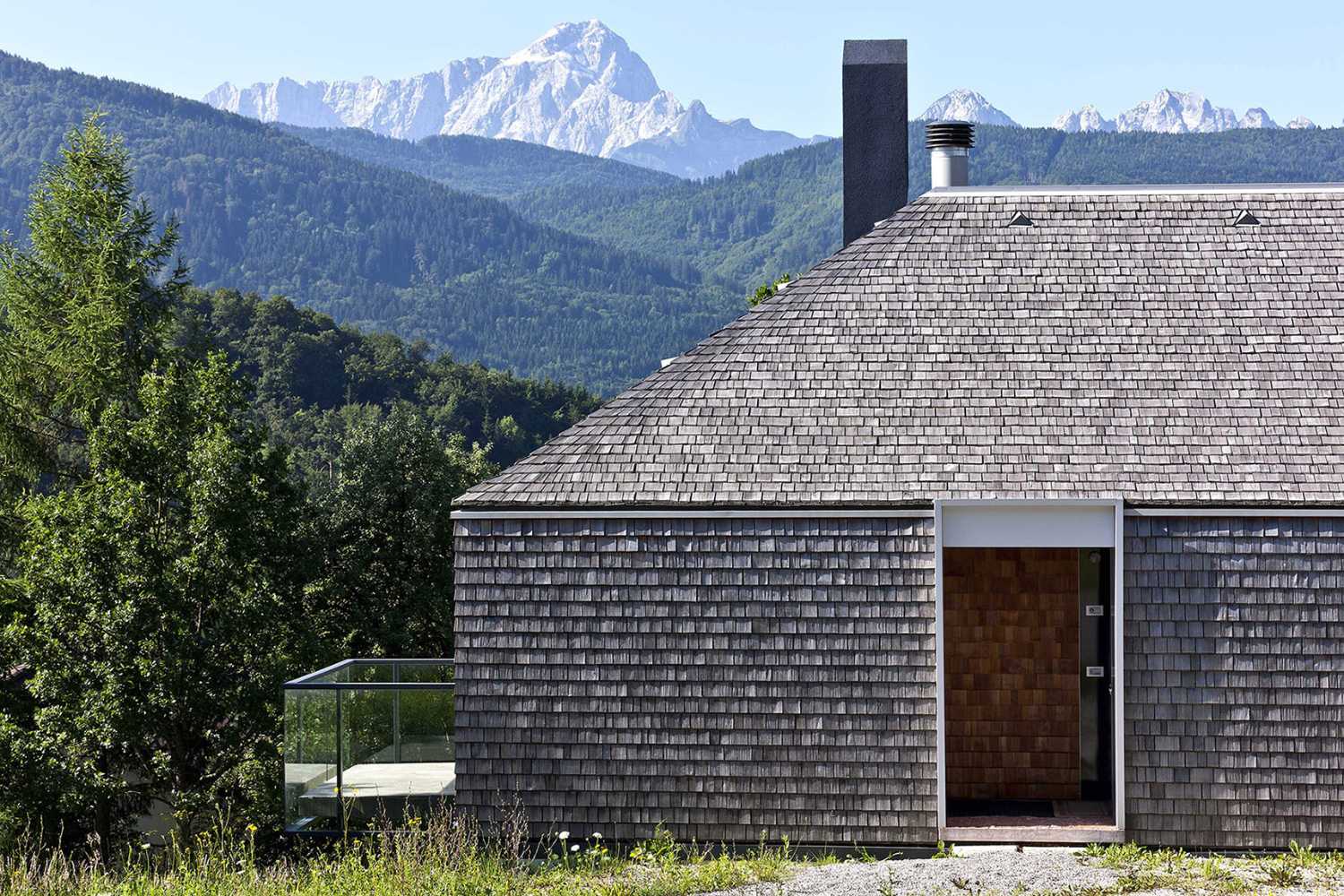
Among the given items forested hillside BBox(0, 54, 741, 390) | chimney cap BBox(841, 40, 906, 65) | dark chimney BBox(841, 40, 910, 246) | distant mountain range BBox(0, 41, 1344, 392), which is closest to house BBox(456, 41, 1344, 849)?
dark chimney BBox(841, 40, 910, 246)

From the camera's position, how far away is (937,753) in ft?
30.4

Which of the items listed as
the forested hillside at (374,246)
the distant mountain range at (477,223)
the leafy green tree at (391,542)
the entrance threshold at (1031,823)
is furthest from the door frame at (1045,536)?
the forested hillside at (374,246)

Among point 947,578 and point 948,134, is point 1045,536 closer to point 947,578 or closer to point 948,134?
point 947,578

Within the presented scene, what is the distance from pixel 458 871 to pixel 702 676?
2.09 m

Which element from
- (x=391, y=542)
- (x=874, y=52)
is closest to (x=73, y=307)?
(x=391, y=542)

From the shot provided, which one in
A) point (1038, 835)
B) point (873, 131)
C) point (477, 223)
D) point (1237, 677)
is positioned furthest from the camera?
point (477, 223)

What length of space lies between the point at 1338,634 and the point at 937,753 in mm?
2657

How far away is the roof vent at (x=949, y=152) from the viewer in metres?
11.8

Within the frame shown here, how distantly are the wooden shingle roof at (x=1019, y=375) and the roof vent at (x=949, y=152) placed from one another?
0.62 metres

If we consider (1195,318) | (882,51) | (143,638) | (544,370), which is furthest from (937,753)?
(544,370)

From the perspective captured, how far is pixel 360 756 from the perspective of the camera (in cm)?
1023

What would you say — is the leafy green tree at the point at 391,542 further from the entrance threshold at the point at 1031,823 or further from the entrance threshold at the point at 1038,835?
the entrance threshold at the point at 1038,835

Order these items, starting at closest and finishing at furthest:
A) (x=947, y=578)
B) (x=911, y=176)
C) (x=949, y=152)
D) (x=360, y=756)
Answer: (x=360, y=756) → (x=947, y=578) → (x=949, y=152) → (x=911, y=176)

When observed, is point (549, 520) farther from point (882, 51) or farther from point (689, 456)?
point (882, 51)
